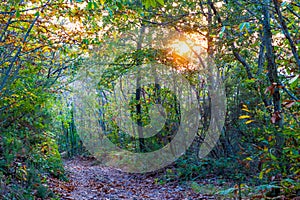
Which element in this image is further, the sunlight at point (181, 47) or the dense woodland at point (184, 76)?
the sunlight at point (181, 47)

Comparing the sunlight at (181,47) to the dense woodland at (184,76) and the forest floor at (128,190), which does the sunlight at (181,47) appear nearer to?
the dense woodland at (184,76)

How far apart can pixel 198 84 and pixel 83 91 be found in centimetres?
1421

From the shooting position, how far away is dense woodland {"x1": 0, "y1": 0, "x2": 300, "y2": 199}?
3.88m

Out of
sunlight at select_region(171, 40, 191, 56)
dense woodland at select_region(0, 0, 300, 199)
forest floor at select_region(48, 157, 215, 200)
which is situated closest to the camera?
dense woodland at select_region(0, 0, 300, 199)

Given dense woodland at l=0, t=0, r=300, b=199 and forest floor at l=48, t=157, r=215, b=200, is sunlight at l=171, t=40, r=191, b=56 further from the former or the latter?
forest floor at l=48, t=157, r=215, b=200

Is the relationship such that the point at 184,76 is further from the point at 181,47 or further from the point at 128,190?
the point at 128,190

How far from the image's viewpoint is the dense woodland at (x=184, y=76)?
3.88 metres

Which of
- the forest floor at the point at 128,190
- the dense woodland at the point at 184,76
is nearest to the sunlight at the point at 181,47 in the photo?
the dense woodland at the point at 184,76

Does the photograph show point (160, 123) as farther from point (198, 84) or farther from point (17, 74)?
point (17, 74)

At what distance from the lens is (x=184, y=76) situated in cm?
892

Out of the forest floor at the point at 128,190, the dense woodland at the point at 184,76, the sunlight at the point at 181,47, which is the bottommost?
the forest floor at the point at 128,190

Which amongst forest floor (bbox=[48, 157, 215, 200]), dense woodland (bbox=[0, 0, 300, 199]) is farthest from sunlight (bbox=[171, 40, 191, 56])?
forest floor (bbox=[48, 157, 215, 200])

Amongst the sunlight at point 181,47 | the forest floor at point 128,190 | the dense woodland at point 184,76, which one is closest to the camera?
the dense woodland at point 184,76

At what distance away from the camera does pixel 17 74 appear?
5.95m
